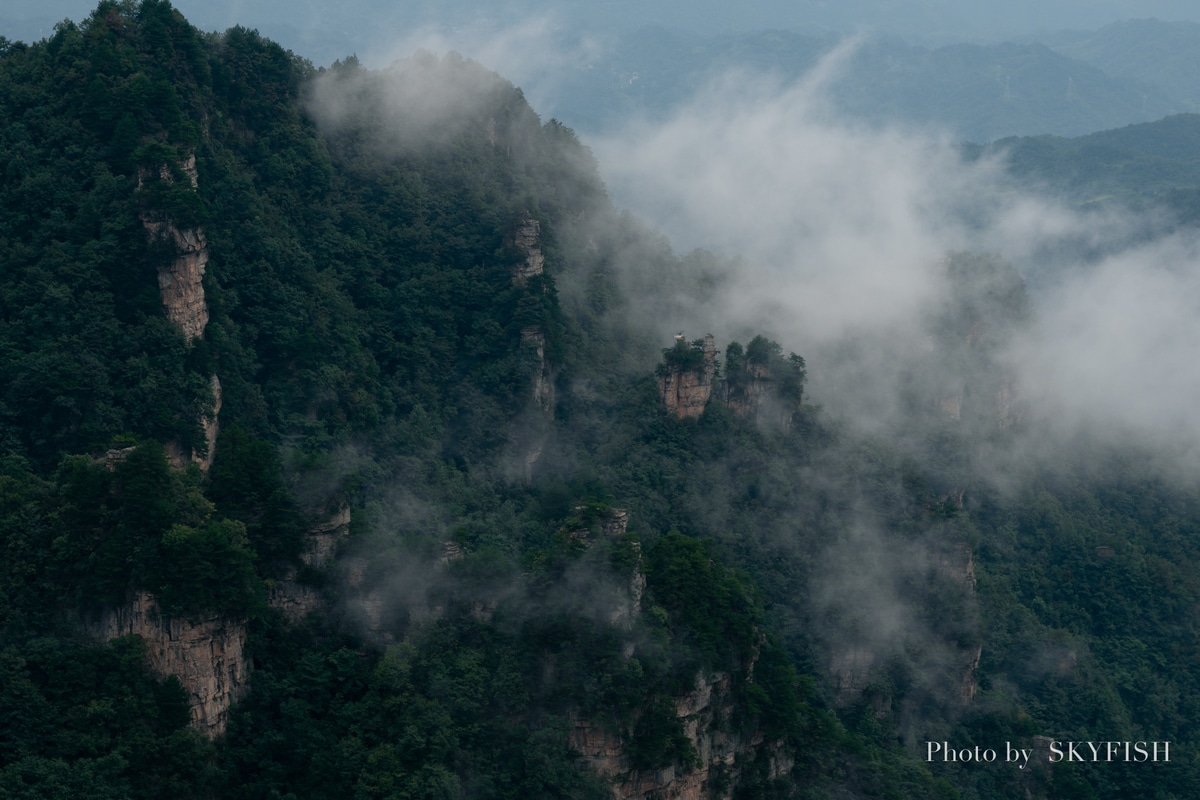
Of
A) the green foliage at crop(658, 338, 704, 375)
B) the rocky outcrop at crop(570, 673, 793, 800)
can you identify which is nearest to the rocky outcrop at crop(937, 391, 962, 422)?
the green foliage at crop(658, 338, 704, 375)

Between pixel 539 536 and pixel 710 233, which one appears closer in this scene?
pixel 539 536

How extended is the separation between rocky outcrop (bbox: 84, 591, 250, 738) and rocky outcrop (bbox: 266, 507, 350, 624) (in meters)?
2.54

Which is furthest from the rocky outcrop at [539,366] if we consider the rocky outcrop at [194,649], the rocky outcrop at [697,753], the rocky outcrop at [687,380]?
the rocky outcrop at [194,649]

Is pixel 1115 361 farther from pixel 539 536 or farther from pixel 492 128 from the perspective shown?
pixel 539 536

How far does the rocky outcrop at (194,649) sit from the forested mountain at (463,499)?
11cm

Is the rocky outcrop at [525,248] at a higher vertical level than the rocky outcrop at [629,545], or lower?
higher

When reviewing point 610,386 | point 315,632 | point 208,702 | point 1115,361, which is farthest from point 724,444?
point 1115,361

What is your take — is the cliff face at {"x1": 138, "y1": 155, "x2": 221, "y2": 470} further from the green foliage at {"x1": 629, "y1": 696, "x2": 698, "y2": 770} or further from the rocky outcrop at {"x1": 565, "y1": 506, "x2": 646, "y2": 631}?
the green foliage at {"x1": 629, "y1": 696, "x2": 698, "y2": 770}

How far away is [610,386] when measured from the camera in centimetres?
6988

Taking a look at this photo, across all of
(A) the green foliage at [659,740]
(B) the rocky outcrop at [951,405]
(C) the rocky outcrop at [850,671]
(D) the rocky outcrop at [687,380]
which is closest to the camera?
(A) the green foliage at [659,740]

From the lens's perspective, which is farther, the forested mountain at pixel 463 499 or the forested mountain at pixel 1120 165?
the forested mountain at pixel 1120 165

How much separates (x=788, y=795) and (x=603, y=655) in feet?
28.0

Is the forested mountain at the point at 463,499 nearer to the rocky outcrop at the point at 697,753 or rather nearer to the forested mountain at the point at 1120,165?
the rocky outcrop at the point at 697,753

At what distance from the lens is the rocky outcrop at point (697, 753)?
47.3 m
